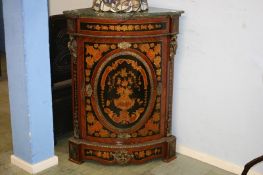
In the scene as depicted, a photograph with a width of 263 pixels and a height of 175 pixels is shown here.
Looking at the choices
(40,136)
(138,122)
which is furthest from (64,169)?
(138,122)

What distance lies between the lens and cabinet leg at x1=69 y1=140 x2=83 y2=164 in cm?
289

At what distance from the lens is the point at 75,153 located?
2.91 meters

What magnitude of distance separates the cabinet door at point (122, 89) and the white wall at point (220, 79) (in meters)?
0.24

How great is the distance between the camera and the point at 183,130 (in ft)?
10.1

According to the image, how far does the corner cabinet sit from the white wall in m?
0.16

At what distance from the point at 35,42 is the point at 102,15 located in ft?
1.57

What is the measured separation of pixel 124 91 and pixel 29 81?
64 cm

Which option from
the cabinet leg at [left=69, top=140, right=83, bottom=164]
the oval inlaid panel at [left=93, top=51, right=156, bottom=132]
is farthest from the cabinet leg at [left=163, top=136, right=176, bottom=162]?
the cabinet leg at [left=69, top=140, right=83, bottom=164]

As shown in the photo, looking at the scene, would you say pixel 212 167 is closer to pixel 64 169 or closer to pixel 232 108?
pixel 232 108

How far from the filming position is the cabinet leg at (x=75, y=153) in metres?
2.89

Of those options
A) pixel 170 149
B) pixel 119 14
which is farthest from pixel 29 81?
pixel 170 149

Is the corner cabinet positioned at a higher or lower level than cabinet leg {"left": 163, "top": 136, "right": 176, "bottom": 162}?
higher

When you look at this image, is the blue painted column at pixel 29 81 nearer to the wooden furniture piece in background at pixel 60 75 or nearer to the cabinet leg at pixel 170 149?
the wooden furniture piece in background at pixel 60 75

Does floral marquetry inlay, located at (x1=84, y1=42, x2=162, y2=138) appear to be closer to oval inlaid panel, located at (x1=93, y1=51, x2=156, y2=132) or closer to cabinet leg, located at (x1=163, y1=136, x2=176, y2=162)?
oval inlaid panel, located at (x1=93, y1=51, x2=156, y2=132)
